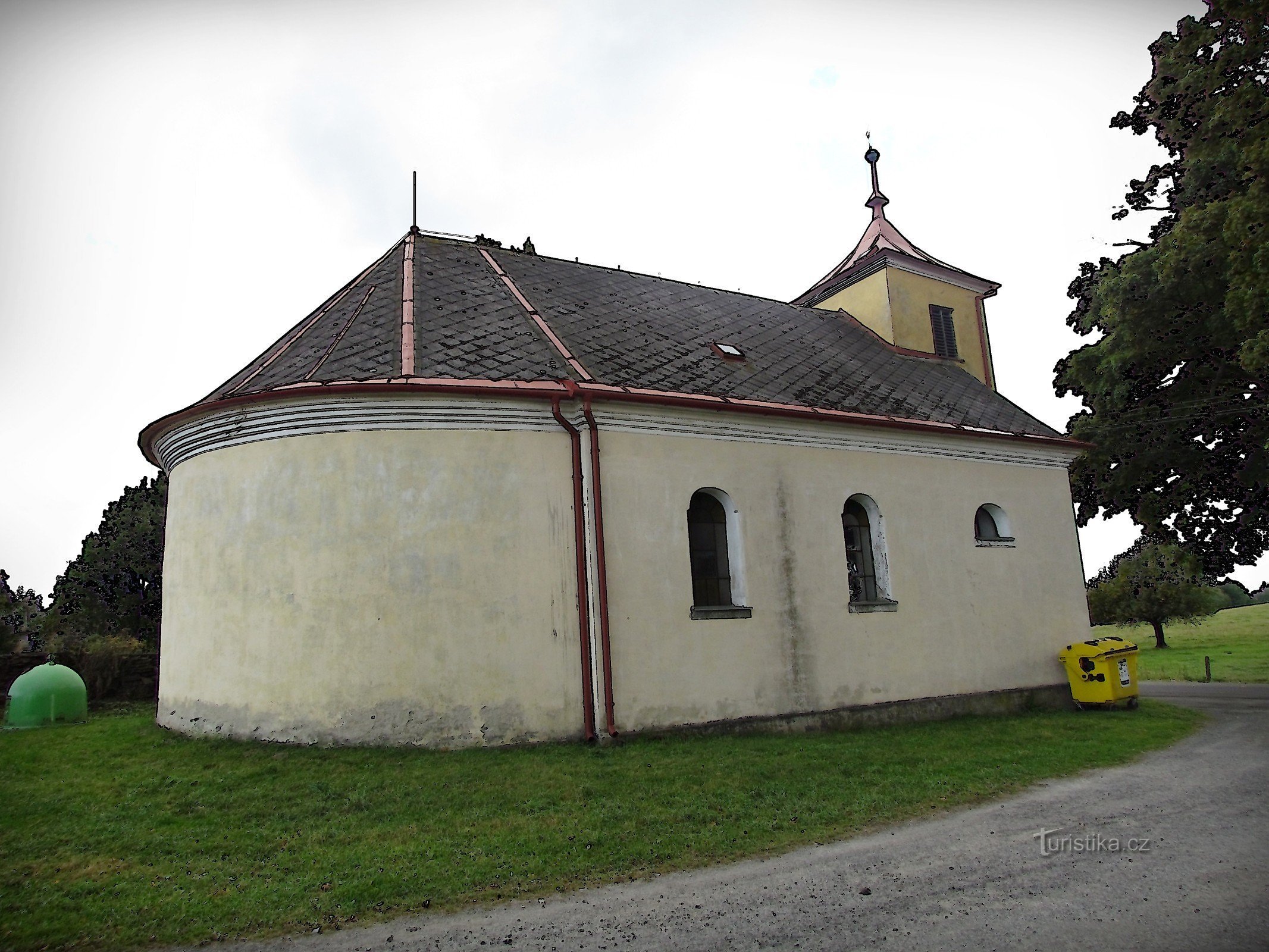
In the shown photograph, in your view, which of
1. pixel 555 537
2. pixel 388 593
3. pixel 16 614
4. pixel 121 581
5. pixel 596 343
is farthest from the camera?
pixel 16 614

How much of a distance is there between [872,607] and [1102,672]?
487 cm

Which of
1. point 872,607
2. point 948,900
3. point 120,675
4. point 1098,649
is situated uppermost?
point 872,607

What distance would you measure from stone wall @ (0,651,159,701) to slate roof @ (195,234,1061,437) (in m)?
7.23

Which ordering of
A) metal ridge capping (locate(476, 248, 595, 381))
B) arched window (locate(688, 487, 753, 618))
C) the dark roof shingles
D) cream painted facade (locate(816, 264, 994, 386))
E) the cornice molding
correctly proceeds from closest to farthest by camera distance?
the cornice molding → metal ridge capping (locate(476, 248, 595, 381)) → arched window (locate(688, 487, 753, 618)) → the dark roof shingles → cream painted facade (locate(816, 264, 994, 386))

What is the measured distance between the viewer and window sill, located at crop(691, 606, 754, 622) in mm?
11133

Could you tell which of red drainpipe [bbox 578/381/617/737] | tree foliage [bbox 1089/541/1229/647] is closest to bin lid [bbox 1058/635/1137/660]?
red drainpipe [bbox 578/381/617/737]

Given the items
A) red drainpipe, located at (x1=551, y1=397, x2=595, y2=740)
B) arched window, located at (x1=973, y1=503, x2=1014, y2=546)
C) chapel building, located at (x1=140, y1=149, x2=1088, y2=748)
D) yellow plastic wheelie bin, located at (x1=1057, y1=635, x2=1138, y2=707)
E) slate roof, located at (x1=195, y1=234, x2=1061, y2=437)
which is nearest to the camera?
chapel building, located at (x1=140, y1=149, x2=1088, y2=748)

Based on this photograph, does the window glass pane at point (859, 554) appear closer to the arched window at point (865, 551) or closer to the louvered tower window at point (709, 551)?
the arched window at point (865, 551)

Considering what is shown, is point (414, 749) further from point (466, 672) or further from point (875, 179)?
point (875, 179)

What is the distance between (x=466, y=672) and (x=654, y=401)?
4.24 meters

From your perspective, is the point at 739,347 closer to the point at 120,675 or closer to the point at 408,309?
the point at 408,309

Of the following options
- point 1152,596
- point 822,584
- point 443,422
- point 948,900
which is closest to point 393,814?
point 948,900

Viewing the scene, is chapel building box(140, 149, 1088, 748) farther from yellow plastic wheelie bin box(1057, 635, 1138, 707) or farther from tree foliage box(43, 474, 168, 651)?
tree foliage box(43, 474, 168, 651)

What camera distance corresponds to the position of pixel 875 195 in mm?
21688
